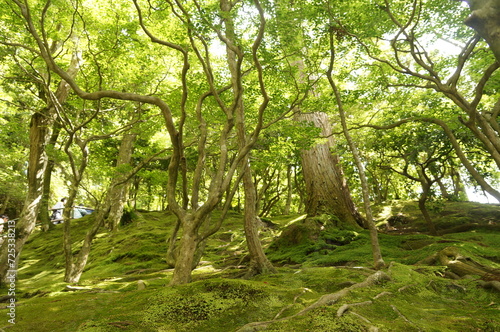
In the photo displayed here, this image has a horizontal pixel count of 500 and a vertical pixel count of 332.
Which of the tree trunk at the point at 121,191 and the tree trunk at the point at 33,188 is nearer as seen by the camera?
the tree trunk at the point at 33,188

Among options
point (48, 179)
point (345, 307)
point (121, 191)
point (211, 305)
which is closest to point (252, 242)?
point (211, 305)

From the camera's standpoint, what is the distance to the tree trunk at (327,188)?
34.8ft

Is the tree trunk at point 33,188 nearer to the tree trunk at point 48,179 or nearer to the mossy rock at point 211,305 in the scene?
the tree trunk at point 48,179

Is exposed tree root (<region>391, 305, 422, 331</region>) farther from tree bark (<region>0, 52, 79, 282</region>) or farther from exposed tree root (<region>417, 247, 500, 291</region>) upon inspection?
tree bark (<region>0, 52, 79, 282</region>)

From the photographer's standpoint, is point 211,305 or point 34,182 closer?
point 211,305

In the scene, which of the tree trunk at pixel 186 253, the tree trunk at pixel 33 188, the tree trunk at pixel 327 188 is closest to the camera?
the tree trunk at pixel 186 253

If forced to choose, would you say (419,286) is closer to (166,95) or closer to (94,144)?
(166,95)

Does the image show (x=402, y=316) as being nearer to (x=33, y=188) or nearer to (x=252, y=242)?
(x=252, y=242)

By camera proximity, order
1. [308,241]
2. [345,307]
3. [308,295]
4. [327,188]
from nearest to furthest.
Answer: [345,307], [308,295], [308,241], [327,188]

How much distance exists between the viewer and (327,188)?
10953 millimetres

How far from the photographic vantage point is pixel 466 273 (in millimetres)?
5547

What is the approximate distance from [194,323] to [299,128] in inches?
238

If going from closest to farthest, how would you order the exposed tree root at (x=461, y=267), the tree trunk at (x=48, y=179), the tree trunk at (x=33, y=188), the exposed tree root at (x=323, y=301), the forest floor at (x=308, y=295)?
1. the exposed tree root at (x=323, y=301)
2. the forest floor at (x=308, y=295)
3. the exposed tree root at (x=461, y=267)
4. the tree trunk at (x=33, y=188)
5. the tree trunk at (x=48, y=179)

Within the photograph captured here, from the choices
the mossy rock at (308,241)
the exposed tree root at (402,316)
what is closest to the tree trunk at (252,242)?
the mossy rock at (308,241)
